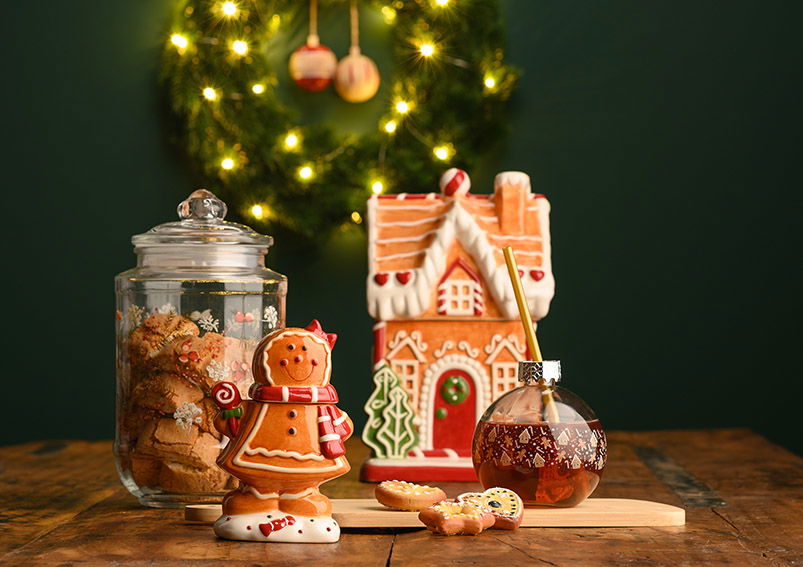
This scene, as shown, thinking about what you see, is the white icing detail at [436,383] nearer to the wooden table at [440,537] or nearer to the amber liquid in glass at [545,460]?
the wooden table at [440,537]

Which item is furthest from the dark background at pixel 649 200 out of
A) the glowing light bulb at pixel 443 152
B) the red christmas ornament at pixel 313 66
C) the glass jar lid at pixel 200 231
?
the glass jar lid at pixel 200 231

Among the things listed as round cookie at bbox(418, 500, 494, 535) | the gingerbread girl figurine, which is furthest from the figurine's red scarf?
round cookie at bbox(418, 500, 494, 535)

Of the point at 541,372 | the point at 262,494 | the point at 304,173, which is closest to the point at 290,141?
the point at 304,173

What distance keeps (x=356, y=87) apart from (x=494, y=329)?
87 cm

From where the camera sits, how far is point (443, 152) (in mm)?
2025

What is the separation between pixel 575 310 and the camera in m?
2.12

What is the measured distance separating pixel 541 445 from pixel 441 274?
40 centimetres

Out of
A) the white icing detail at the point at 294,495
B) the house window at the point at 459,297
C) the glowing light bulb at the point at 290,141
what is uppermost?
the glowing light bulb at the point at 290,141

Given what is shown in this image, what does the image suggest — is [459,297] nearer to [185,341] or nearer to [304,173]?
[185,341]

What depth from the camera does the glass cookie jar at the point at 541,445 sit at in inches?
42.1

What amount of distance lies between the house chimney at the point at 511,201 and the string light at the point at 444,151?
1.97ft

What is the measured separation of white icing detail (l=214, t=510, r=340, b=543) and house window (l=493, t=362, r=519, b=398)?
0.47m

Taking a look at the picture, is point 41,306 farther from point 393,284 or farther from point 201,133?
point 393,284

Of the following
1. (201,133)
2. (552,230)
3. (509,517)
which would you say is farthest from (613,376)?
(509,517)
